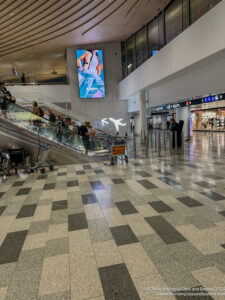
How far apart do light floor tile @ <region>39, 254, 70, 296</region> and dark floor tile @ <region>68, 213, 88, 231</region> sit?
644 millimetres

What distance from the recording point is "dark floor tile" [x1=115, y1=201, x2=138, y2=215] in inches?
135

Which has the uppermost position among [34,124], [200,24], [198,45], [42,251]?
[200,24]

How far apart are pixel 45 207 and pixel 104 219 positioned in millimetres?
1243

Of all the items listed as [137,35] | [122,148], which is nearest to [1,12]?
[137,35]

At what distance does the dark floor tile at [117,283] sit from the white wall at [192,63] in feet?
19.8

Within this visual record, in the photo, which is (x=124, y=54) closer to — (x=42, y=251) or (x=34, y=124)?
(x=34, y=124)

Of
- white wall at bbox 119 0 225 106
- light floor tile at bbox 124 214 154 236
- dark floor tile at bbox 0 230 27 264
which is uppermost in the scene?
white wall at bbox 119 0 225 106

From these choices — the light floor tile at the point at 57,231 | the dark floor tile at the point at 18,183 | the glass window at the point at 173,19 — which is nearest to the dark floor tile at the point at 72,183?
the dark floor tile at the point at 18,183

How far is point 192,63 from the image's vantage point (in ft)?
23.1

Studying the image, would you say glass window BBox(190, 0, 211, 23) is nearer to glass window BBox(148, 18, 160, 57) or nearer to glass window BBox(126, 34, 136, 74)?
glass window BBox(148, 18, 160, 57)

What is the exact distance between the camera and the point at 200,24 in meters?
6.50

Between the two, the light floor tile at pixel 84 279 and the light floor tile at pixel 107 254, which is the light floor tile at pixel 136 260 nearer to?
the light floor tile at pixel 107 254

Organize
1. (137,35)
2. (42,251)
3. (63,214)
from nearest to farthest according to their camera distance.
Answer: (42,251) < (63,214) < (137,35)

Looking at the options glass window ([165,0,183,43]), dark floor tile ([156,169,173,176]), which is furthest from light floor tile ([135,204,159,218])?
glass window ([165,0,183,43])
